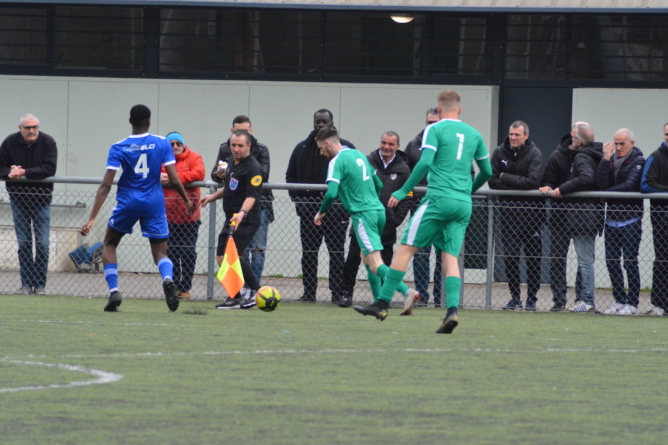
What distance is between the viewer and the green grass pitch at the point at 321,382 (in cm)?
439

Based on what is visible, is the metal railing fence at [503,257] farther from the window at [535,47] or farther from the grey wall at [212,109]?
the window at [535,47]

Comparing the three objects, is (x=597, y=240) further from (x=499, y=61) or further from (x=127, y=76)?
(x=127, y=76)

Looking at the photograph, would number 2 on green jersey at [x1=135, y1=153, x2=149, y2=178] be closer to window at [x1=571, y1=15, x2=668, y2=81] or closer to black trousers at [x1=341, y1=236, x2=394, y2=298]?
black trousers at [x1=341, y1=236, x2=394, y2=298]

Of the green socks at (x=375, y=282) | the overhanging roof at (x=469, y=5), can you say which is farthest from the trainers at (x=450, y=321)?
the overhanging roof at (x=469, y=5)

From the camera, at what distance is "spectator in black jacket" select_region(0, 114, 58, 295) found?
456 inches

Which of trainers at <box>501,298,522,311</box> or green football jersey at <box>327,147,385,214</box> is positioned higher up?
green football jersey at <box>327,147,385,214</box>

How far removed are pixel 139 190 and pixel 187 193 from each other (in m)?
2.30

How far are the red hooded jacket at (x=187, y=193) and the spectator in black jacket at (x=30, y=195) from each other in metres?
1.37

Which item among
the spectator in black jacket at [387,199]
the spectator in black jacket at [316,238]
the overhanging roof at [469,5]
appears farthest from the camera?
the overhanging roof at [469,5]

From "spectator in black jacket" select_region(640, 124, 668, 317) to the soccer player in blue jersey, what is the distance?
16.6 feet

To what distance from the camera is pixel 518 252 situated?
11398 millimetres

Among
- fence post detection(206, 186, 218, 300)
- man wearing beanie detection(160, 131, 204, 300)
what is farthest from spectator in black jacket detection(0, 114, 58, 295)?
fence post detection(206, 186, 218, 300)

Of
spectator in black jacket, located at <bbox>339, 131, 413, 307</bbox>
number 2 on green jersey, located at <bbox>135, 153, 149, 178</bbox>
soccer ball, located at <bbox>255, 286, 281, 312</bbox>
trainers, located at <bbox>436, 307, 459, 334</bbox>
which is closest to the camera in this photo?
trainers, located at <bbox>436, 307, 459, 334</bbox>

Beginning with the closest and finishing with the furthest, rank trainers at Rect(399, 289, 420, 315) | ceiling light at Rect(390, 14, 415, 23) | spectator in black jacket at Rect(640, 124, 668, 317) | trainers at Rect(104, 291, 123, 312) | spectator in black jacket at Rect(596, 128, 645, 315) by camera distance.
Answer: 1. trainers at Rect(399, 289, 420, 315)
2. trainers at Rect(104, 291, 123, 312)
3. spectator in black jacket at Rect(640, 124, 668, 317)
4. spectator in black jacket at Rect(596, 128, 645, 315)
5. ceiling light at Rect(390, 14, 415, 23)
